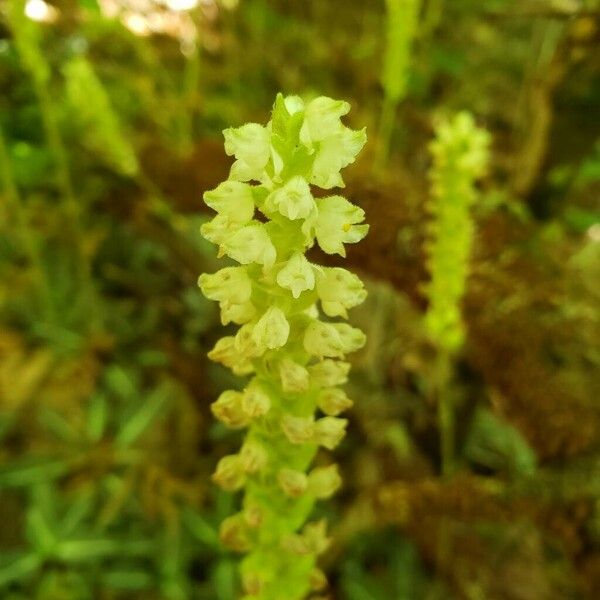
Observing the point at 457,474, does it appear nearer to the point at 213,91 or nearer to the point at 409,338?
the point at 409,338

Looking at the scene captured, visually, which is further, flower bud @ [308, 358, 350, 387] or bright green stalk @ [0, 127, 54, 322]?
bright green stalk @ [0, 127, 54, 322]

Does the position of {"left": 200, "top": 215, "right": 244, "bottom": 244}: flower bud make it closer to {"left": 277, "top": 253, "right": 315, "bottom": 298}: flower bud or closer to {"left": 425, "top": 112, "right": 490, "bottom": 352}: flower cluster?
{"left": 277, "top": 253, "right": 315, "bottom": 298}: flower bud

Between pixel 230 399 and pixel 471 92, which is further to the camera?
pixel 471 92

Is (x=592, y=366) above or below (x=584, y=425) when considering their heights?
above

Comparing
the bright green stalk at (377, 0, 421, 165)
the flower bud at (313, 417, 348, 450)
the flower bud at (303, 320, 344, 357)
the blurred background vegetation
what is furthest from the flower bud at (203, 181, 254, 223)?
the bright green stalk at (377, 0, 421, 165)

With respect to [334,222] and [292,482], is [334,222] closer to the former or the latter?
[334,222]

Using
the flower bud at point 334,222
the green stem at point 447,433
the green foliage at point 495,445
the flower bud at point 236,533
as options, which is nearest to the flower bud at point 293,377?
the flower bud at point 334,222

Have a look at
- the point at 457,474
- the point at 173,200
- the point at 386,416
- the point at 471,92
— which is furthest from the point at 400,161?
the point at 457,474

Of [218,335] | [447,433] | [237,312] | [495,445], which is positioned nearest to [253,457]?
[237,312]
